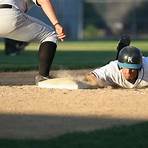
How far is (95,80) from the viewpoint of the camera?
7.71 meters

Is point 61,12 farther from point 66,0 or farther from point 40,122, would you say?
point 40,122

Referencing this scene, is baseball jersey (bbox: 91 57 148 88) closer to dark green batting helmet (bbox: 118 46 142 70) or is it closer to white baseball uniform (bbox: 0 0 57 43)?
dark green batting helmet (bbox: 118 46 142 70)

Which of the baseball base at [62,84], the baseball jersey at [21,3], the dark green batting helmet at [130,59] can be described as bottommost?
the baseball base at [62,84]

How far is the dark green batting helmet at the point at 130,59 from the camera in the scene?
7.61 m

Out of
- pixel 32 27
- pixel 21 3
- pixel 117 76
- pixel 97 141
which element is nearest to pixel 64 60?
pixel 117 76

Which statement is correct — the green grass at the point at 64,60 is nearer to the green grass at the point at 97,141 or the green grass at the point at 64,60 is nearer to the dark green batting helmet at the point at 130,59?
the dark green batting helmet at the point at 130,59

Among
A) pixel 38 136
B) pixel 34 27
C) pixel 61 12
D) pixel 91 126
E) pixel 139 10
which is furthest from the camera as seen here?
pixel 139 10

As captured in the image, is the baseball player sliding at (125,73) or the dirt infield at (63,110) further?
the baseball player sliding at (125,73)

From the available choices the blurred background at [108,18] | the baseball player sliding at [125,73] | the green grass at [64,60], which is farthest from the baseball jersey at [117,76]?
→ the blurred background at [108,18]

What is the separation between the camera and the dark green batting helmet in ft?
25.0

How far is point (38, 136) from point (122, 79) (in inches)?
115

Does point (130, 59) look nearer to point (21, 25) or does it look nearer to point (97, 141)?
point (21, 25)

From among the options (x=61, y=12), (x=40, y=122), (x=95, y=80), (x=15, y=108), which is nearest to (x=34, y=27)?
(x=95, y=80)

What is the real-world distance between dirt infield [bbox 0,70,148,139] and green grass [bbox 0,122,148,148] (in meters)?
0.18
